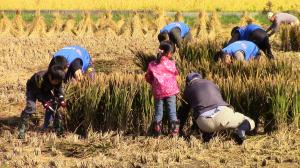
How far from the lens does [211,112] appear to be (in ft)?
22.4

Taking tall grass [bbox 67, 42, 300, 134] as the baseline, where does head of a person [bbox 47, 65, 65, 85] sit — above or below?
above

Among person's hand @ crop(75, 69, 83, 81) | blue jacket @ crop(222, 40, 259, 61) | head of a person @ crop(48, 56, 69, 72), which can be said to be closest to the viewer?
head of a person @ crop(48, 56, 69, 72)

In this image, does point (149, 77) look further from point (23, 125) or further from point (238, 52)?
point (238, 52)

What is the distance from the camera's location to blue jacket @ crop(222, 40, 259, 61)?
9.29 metres

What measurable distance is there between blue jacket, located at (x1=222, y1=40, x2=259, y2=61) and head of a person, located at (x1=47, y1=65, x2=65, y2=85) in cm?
308

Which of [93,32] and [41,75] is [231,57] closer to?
[41,75]

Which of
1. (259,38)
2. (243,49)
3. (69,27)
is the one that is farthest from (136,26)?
(243,49)

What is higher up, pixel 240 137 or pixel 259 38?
pixel 259 38

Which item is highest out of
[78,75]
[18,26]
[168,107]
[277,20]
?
[277,20]

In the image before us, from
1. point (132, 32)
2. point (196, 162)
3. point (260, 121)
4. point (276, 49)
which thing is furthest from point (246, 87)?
point (132, 32)

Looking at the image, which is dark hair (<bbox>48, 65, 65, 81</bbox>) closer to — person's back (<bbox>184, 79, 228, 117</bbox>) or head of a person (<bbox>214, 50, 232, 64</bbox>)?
person's back (<bbox>184, 79, 228, 117</bbox>)

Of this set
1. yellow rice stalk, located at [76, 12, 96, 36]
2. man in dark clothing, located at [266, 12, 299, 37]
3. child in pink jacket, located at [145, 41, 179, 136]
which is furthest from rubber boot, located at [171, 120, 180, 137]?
yellow rice stalk, located at [76, 12, 96, 36]

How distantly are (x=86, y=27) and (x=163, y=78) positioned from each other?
12162 millimetres

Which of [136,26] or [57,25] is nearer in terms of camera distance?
[136,26]
